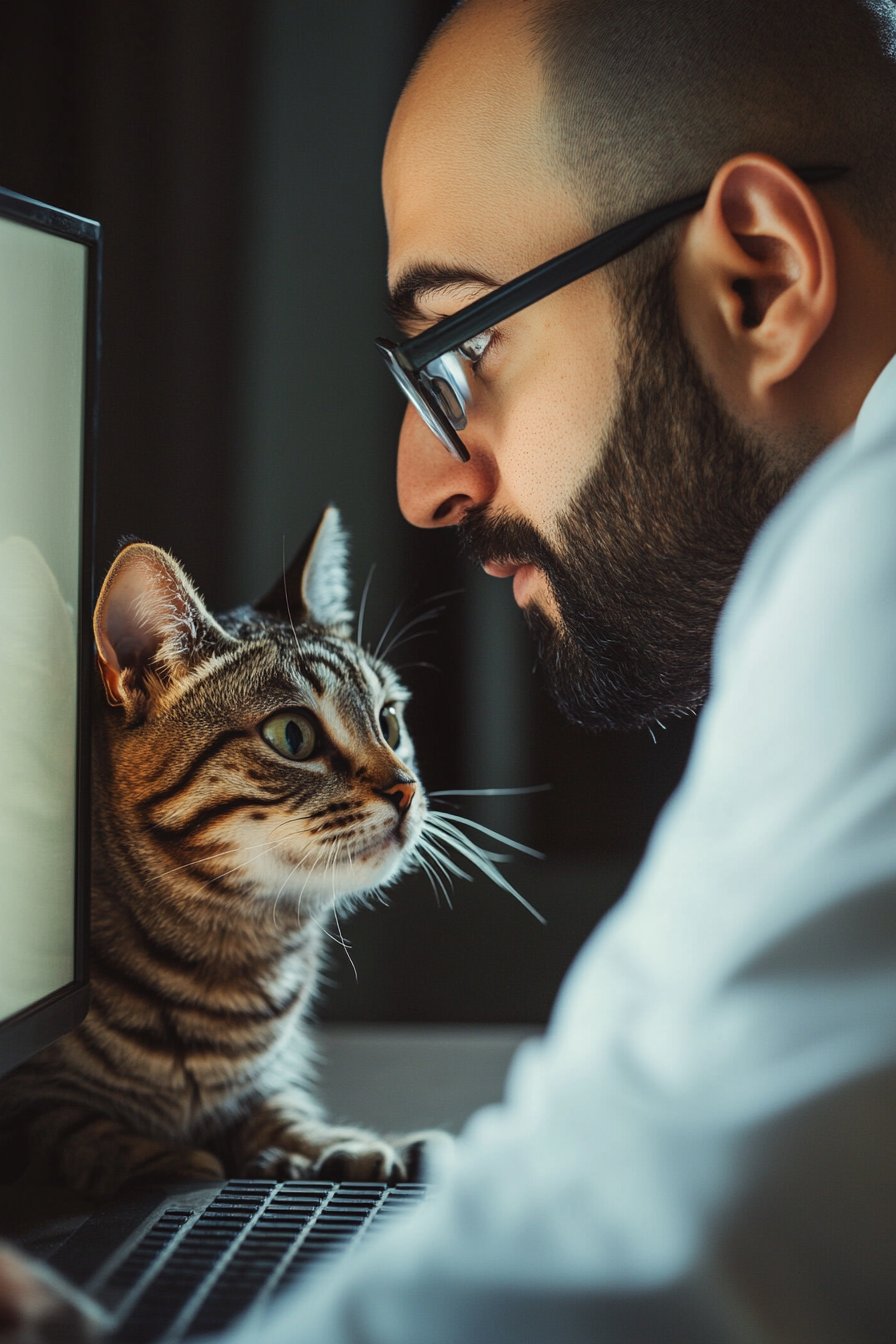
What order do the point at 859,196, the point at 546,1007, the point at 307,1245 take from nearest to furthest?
the point at 307,1245 < the point at 859,196 < the point at 546,1007

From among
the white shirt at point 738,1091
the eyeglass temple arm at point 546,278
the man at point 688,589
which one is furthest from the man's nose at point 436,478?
the white shirt at point 738,1091

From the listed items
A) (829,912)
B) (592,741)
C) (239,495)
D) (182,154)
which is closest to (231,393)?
(239,495)

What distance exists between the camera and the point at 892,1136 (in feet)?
0.90

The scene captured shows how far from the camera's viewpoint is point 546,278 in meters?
0.68

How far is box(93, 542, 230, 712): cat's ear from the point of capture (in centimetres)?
71

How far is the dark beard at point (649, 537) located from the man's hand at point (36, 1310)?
0.55m

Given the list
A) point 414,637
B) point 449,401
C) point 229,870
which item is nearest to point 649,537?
point 449,401

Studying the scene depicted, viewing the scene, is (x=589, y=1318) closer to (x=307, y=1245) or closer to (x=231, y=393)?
(x=307, y=1245)

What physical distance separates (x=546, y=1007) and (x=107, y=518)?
0.75 metres

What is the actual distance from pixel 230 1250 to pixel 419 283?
63 cm

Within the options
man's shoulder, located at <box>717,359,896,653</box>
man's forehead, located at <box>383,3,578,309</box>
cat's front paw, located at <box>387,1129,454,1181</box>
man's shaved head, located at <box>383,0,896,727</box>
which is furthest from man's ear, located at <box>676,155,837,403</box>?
cat's front paw, located at <box>387,1129,454,1181</box>

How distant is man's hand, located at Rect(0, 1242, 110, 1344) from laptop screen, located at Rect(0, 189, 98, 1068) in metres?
0.21

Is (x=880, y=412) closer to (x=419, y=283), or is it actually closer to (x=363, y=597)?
(x=419, y=283)

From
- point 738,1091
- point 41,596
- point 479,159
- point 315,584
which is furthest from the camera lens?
point 315,584
